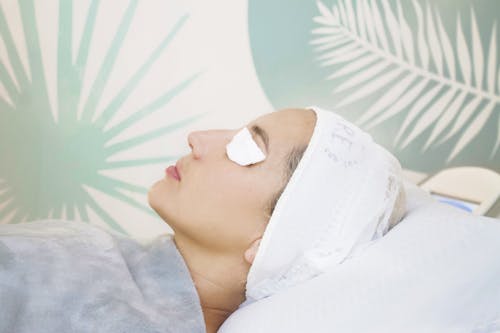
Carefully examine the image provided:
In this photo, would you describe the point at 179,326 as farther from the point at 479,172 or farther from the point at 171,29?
the point at 479,172

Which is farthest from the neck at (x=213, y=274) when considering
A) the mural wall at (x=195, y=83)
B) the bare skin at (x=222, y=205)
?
the mural wall at (x=195, y=83)

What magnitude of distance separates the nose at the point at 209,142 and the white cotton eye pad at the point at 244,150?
0.03 metres

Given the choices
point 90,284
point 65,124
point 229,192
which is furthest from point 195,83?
point 90,284

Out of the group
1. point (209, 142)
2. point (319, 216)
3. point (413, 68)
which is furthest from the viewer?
point (413, 68)

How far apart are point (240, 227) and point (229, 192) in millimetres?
70

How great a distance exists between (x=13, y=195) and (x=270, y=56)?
1.00m

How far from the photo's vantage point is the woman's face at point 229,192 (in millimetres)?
988

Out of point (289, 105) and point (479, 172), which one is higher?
point (289, 105)

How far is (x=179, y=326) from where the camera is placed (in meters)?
0.86

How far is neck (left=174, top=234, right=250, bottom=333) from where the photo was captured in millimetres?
1018

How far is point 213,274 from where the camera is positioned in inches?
40.0

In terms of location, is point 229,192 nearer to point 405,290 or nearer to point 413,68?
point 405,290

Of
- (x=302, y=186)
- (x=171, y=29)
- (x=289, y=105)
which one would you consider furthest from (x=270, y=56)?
(x=302, y=186)

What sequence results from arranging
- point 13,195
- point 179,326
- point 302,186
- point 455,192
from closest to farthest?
point 179,326 → point 302,186 → point 13,195 → point 455,192
